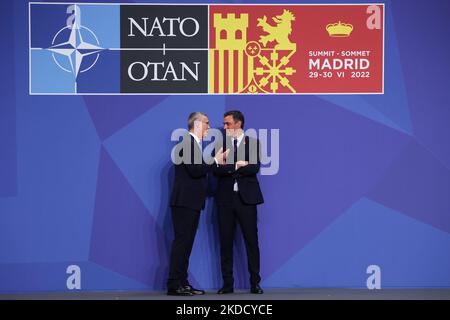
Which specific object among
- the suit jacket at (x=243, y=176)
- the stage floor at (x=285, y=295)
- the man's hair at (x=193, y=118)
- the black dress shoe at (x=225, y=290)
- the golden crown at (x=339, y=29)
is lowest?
the stage floor at (x=285, y=295)

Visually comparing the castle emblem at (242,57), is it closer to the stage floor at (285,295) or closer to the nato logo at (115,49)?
the nato logo at (115,49)

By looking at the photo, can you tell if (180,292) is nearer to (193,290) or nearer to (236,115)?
(193,290)

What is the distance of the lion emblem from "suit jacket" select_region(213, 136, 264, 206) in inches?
39.1

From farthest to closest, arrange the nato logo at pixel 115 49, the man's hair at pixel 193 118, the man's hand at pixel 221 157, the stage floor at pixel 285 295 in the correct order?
the nato logo at pixel 115 49
the man's hand at pixel 221 157
the man's hair at pixel 193 118
the stage floor at pixel 285 295

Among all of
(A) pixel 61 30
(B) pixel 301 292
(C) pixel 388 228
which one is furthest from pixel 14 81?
(C) pixel 388 228

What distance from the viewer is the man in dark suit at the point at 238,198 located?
6.98m

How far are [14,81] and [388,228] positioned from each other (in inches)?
153

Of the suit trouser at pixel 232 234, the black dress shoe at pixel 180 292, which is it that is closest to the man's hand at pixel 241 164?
the suit trouser at pixel 232 234

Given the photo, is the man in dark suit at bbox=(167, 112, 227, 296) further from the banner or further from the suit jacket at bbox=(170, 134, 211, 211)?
the banner

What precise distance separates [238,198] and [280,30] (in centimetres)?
170

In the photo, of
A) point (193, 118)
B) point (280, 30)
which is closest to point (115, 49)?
point (193, 118)

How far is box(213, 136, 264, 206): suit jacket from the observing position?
22.9ft

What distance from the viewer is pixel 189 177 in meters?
6.91

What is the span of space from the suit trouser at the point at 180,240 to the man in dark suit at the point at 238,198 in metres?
0.30
